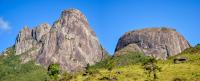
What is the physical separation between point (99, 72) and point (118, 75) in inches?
531

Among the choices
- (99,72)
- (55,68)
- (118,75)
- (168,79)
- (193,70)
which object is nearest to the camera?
(168,79)

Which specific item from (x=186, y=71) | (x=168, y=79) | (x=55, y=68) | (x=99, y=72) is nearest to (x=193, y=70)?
(x=186, y=71)

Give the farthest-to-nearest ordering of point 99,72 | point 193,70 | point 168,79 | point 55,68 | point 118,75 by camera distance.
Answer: point 55,68
point 99,72
point 118,75
point 193,70
point 168,79

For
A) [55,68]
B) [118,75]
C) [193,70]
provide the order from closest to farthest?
[193,70] < [118,75] < [55,68]

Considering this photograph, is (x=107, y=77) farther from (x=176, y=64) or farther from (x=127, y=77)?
(x=176, y=64)

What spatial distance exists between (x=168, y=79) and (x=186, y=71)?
1075 cm

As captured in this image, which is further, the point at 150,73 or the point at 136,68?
the point at 136,68

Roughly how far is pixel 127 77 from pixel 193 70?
21.9 metres

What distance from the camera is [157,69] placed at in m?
146

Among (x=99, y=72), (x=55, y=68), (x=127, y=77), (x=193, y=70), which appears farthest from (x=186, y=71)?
(x=55, y=68)

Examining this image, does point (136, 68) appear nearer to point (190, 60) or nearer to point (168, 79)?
point (190, 60)

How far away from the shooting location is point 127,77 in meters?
140

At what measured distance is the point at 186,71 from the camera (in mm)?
134750

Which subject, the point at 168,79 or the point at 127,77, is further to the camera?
the point at 127,77
